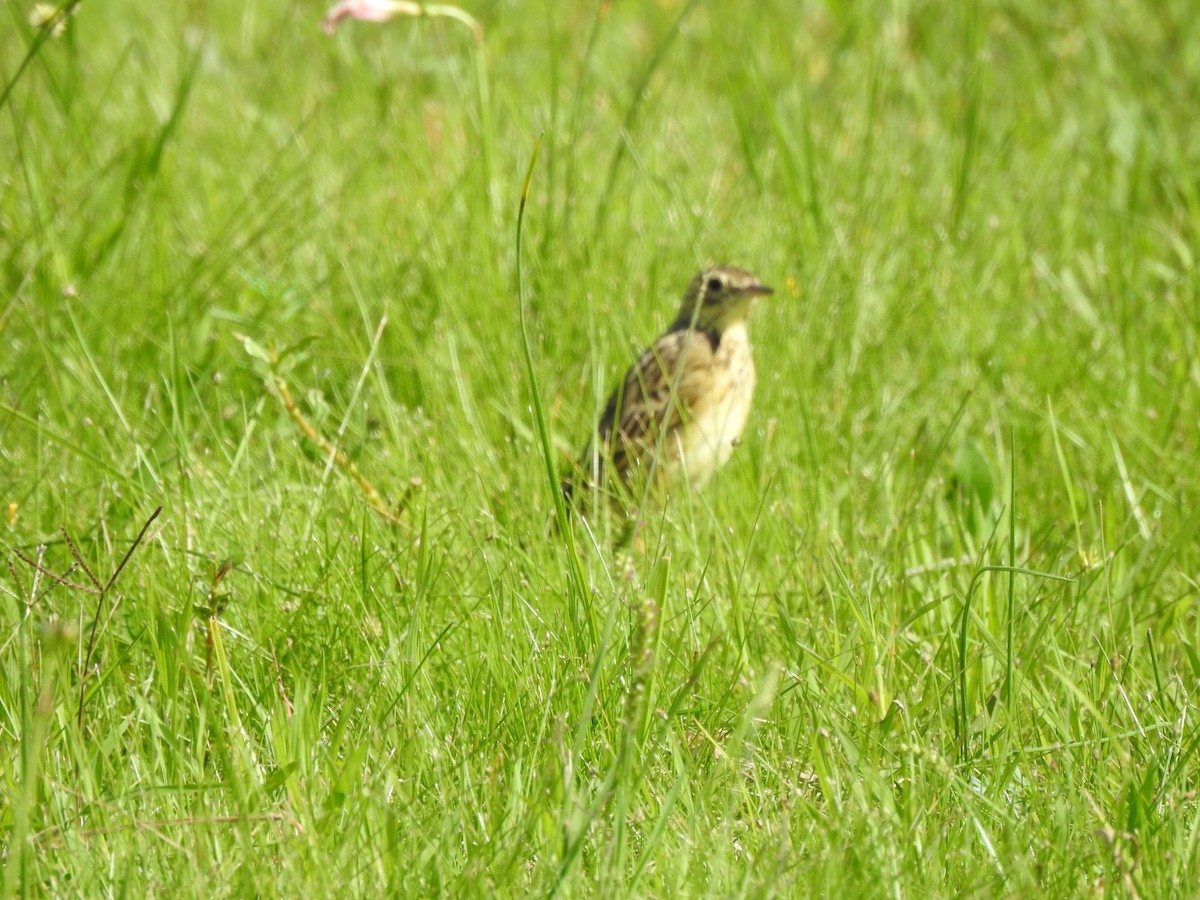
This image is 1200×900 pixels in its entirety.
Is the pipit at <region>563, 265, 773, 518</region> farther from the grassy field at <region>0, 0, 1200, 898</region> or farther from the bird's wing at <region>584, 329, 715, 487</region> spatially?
the grassy field at <region>0, 0, 1200, 898</region>

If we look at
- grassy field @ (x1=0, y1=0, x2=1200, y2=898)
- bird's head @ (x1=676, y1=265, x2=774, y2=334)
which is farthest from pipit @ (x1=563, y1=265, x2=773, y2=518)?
grassy field @ (x1=0, y1=0, x2=1200, y2=898)

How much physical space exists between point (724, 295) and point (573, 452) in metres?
0.66

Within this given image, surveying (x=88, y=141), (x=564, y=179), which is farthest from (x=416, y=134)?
(x=88, y=141)

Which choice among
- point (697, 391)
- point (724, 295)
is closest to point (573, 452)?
point (697, 391)

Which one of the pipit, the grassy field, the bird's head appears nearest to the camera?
the grassy field

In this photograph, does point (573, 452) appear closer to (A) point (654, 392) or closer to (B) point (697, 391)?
(A) point (654, 392)

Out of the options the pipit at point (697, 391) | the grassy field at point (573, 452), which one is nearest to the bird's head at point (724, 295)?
the pipit at point (697, 391)

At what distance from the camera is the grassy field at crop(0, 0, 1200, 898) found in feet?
8.73

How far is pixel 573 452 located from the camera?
462cm

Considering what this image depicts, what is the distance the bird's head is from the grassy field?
153 mm

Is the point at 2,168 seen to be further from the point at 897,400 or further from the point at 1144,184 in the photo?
the point at 1144,184

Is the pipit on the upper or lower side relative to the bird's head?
lower

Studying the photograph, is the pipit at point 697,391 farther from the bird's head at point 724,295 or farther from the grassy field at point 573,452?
the grassy field at point 573,452

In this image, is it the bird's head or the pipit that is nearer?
the pipit
